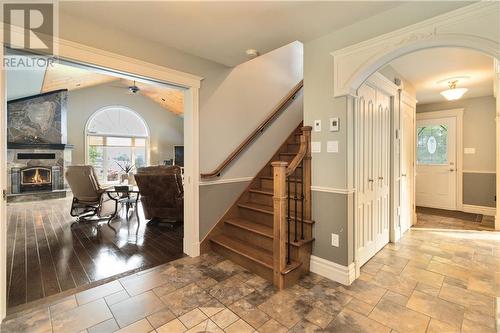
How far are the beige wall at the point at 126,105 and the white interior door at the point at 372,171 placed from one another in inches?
360

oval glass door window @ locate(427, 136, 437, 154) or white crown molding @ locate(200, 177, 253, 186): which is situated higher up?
oval glass door window @ locate(427, 136, 437, 154)

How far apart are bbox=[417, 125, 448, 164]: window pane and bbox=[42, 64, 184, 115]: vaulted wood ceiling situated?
5919mm

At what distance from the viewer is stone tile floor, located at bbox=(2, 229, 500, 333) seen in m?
1.78

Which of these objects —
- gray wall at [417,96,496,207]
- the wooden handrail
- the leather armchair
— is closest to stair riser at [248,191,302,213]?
the wooden handrail

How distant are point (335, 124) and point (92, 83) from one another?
8.63 m

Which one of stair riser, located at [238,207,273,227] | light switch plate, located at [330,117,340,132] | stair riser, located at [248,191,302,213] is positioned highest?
light switch plate, located at [330,117,340,132]

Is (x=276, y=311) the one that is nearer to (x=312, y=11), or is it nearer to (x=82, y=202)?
(x=312, y=11)

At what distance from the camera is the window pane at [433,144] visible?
557 cm

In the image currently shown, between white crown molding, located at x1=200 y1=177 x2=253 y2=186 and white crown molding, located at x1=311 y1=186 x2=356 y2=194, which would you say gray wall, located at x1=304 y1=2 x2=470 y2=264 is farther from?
white crown molding, located at x1=200 y1=177 x2=253 y2=186

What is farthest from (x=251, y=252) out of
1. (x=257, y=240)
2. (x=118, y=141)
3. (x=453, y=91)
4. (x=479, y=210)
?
(x=118, y=141)

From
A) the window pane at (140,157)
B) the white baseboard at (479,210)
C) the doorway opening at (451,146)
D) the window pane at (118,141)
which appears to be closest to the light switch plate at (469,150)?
the doorway opening at (451,146)

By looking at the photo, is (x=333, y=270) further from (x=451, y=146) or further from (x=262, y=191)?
(x=451, y=146)

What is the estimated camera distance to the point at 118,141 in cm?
963

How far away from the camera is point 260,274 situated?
2.51m
